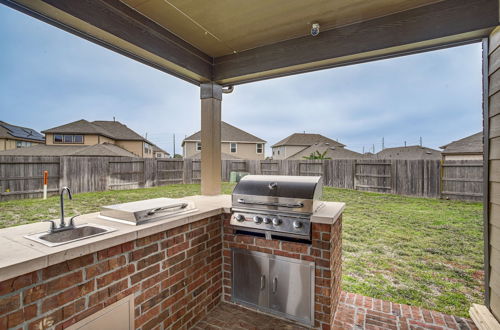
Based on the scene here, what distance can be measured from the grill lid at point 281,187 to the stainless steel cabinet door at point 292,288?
1.93ft

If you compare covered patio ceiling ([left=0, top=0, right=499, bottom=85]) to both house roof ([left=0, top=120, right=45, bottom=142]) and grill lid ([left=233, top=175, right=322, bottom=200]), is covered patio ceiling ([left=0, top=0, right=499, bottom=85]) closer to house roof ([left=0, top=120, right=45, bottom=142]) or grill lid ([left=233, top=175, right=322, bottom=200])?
house roof ([left=0, top=120, right=45, bottom=142])

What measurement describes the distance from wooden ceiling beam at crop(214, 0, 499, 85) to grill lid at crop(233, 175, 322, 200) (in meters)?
1.31

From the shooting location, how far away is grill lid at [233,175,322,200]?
205 centimetres

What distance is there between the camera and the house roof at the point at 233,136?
54.1ft

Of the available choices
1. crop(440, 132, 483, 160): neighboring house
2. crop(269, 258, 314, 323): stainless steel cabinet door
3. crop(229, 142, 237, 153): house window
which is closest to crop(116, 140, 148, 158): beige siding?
crop(229, 142, 237, 153): house window

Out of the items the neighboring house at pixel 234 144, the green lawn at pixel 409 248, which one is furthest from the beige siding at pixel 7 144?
the neighboring house at pixel 234 144

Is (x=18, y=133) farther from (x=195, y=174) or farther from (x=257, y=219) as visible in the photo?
(x=195, y=174)

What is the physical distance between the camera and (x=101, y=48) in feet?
7.27

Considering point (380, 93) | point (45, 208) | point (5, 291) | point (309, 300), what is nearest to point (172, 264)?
point (5, 291)

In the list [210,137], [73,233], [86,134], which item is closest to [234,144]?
[86,134]

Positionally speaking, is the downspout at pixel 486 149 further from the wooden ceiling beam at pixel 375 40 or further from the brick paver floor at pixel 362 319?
the brick paver floor at pixel 362 319

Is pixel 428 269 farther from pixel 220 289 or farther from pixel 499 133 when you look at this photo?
pixel 220 289

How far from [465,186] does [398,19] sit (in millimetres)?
6592

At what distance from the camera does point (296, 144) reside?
1958cm
